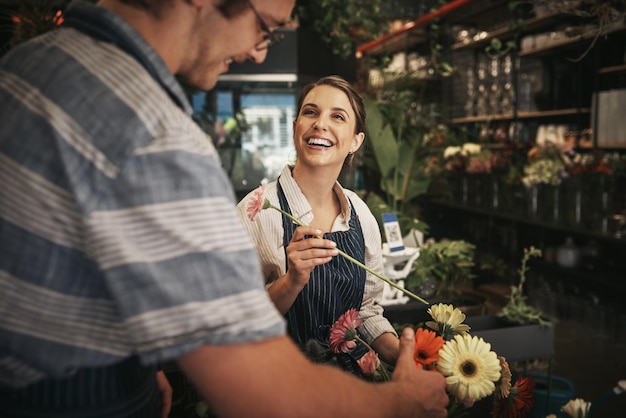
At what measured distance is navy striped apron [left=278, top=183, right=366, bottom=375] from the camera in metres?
1.27

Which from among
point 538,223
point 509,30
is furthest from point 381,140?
point 509,30

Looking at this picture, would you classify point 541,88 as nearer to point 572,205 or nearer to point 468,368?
point 572,205

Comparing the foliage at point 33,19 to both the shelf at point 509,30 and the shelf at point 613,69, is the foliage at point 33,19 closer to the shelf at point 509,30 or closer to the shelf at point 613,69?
the shelf at point 509,30

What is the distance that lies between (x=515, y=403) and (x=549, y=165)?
11.4 feet

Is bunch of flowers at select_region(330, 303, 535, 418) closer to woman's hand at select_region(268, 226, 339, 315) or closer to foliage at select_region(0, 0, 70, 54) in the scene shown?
woman's hand at select_region(268, 226, 339, 315)

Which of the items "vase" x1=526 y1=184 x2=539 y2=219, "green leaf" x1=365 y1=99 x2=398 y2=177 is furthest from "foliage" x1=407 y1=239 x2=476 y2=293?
"vase" x1=526 y1=184 x2=539 y2=219

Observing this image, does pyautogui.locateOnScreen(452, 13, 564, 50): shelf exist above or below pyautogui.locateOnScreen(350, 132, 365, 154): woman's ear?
above

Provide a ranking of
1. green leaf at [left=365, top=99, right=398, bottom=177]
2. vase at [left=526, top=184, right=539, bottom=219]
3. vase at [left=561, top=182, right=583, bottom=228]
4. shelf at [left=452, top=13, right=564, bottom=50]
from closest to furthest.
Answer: green leaf at [left=365, top=99, right=398, bottom=177] → vase at [left=561, top=182, right=583, bottom=228] → vase at [left=526, top=184, right=539, bottom=219] → shelf at [left=452, top=13, right=564, bottom=50]

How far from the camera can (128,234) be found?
1.76ft

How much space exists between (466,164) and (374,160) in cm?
274

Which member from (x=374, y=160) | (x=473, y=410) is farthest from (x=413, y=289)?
(x=473, y=410)

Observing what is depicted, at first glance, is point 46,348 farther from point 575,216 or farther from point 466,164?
point 466,164

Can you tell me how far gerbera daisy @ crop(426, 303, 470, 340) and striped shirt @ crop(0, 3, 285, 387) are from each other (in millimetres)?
456

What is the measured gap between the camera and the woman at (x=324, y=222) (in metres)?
1.28
